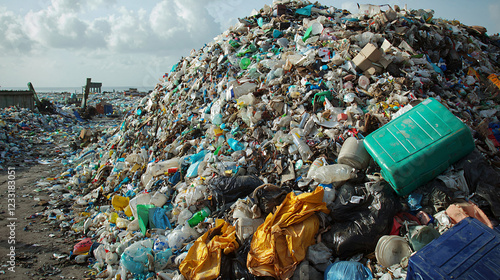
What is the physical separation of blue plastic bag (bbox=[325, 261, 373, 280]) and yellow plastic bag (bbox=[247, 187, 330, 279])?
27 centimetres

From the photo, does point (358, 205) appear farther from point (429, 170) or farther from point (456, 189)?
point (456, 189)

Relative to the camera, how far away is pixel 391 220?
9.04 feet

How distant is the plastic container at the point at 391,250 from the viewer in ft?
8.16

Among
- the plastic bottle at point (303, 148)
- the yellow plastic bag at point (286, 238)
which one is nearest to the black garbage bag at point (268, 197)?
the yellow plastic bag at point (286, 238)

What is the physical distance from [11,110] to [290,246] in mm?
14254

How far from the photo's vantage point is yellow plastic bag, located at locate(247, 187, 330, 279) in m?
2.64

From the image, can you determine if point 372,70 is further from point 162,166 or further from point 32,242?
point 32,242

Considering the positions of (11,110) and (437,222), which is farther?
(11,110)

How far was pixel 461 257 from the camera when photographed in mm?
1979

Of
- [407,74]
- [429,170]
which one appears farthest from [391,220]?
[407,74]

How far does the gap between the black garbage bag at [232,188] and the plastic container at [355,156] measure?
1.03 meters

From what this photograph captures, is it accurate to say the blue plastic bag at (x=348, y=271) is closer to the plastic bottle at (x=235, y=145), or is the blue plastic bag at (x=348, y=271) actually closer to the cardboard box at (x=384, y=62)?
the plastic bottle at (x=235, y=145)

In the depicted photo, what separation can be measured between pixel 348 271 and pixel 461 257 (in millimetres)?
832

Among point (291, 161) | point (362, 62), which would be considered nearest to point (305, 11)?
point (362, 62)
